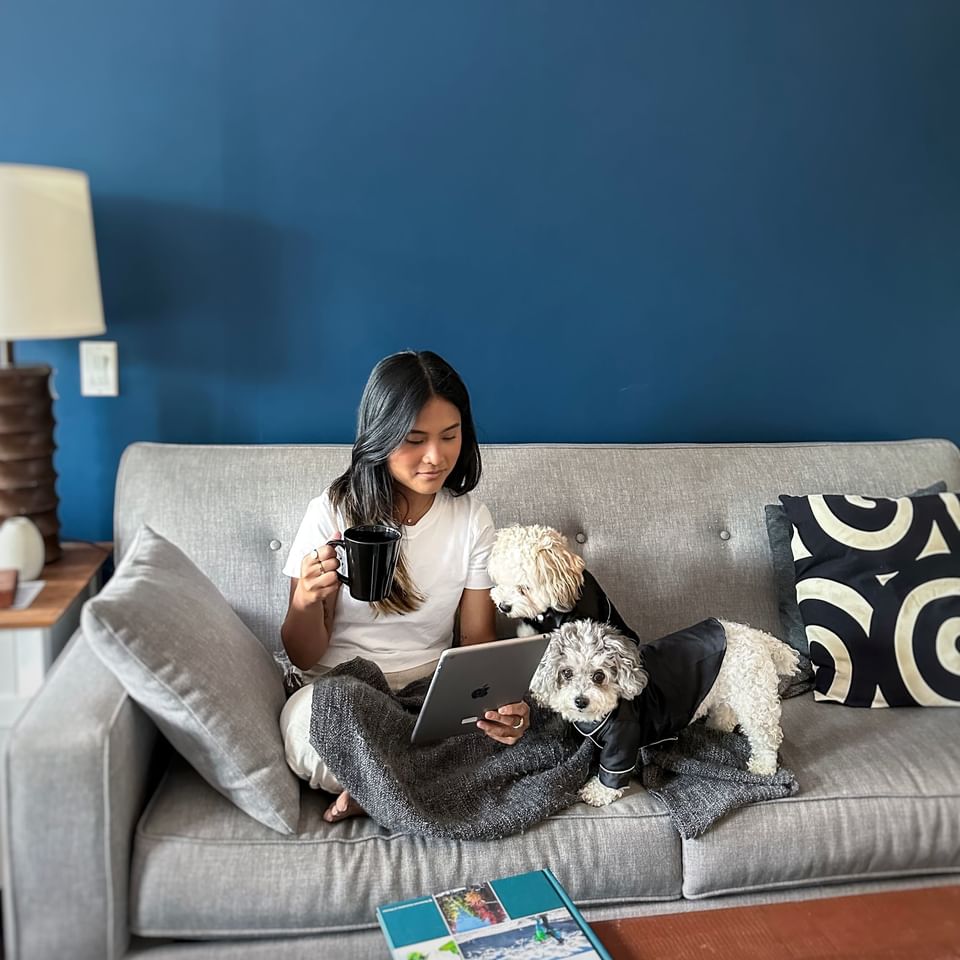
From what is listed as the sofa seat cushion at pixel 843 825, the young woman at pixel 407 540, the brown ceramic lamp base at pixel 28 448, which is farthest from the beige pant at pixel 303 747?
the brown ceramic lamp base at pixel 28 448

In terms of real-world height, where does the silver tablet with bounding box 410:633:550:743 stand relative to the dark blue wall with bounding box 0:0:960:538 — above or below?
below

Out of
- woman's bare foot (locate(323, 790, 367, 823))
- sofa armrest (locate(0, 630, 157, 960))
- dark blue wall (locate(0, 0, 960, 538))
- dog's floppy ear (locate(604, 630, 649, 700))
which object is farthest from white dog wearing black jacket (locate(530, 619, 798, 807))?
dark blue wall (locate(0, 0, 960, 538))

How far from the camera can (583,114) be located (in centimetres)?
229

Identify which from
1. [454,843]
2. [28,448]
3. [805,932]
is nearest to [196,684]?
[454,843]

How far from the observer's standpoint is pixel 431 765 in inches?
63.9

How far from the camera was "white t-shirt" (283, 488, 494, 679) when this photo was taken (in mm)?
1806

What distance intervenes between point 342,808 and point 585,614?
19.8 inches

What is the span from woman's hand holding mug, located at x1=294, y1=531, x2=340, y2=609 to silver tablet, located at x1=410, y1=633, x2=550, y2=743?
0.24m

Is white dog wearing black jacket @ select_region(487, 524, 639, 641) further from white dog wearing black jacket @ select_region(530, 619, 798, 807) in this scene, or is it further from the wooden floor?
the wooden floor

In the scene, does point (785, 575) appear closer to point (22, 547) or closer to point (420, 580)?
point (420, 580)

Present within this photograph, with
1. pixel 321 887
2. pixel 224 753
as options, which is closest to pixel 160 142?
pixel 224 753

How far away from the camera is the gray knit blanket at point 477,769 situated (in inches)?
59.6

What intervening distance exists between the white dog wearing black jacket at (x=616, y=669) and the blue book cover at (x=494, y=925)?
32cm

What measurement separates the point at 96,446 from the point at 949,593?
6.00 ft
